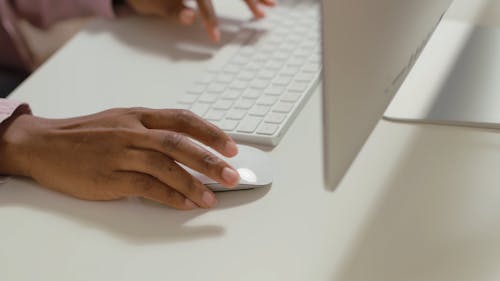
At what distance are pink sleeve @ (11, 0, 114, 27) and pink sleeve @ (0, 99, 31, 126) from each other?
30 cm

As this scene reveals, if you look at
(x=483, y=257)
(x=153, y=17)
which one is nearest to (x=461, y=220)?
(x=483, y=257)

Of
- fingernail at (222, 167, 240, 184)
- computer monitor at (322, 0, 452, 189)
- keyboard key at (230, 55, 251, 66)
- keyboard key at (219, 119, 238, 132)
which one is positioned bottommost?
keyboard key at (230, 55, 251, 66)

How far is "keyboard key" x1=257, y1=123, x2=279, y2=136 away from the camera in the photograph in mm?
772

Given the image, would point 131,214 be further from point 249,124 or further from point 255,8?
point 255,8

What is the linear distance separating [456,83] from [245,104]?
251 mm

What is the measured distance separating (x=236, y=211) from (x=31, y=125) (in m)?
0.29

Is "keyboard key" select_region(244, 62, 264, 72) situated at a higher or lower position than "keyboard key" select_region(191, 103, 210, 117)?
lower

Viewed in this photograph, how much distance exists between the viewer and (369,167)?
0.71 m

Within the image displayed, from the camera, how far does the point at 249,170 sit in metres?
0.71

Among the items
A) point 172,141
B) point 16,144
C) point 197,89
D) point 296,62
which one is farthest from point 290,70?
point 16,144

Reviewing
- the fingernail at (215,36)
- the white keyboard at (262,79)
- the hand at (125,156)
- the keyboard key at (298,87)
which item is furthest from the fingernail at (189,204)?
the fingernail at (215,36)

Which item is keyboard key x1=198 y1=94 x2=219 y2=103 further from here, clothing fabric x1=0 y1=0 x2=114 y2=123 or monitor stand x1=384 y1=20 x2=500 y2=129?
clothing fabric x1=0 y1=0 x2=114 y2=123

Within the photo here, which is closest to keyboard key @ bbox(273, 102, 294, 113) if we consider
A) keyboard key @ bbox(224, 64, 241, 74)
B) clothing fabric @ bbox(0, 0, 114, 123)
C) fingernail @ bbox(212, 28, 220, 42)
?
keyboard key @ bbox(224, 64, 241, 74)

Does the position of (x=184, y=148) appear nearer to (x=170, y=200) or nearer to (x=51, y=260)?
(x=170, y=200)
